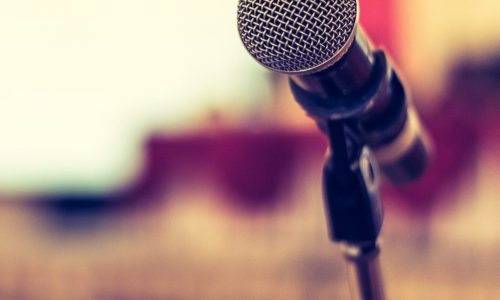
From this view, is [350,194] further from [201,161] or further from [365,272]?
[201,161]

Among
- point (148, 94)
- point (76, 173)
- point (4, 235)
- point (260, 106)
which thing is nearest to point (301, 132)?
point (260, 106)

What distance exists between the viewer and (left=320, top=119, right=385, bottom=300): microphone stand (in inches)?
27.5

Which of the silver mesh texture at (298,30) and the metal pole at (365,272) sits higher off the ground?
the silver mesh texture at (298,30)

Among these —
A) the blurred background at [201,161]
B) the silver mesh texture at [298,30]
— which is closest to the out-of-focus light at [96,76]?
the blurred background at [201,161]

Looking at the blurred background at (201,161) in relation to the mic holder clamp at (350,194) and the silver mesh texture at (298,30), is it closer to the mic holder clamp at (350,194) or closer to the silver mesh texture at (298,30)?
the mic holder clamp at (350,194)

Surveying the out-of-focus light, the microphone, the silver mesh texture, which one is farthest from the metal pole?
the out-of-focus light

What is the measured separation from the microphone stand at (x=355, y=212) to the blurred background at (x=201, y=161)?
2.07 m

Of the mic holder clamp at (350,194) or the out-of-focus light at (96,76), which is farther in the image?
the out-of-focus light at (96,76)

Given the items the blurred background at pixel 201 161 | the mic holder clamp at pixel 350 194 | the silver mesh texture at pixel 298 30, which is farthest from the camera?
the blurred background at pixel 201 161

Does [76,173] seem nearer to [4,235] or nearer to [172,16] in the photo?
[4,235]

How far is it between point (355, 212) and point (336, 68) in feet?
0.57

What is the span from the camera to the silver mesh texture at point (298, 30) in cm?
55

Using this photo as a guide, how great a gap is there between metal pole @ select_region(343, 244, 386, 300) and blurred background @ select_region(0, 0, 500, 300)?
2.07 m

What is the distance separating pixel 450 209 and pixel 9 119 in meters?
2.64
